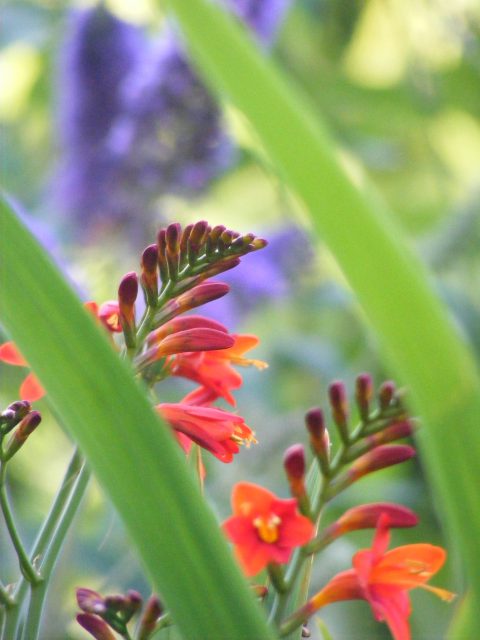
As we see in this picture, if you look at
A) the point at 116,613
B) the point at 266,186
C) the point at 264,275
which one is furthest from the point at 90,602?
the point at 266,186

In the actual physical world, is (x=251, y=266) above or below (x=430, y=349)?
→ above

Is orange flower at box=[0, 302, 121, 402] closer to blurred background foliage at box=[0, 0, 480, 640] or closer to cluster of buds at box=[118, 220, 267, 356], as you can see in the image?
cluster of buds at box=[118, 220, 267, 356]

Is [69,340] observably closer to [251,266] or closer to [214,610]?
[214,610]

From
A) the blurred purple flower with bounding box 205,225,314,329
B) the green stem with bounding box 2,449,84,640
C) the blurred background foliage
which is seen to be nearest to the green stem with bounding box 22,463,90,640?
the green stem with bounding box 2,449,84,640

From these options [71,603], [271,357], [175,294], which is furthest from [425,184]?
[175,294]

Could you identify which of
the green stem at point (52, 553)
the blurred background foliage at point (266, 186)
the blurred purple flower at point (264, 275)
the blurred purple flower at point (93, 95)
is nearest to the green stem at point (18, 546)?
the green stem at point (52, 553)
